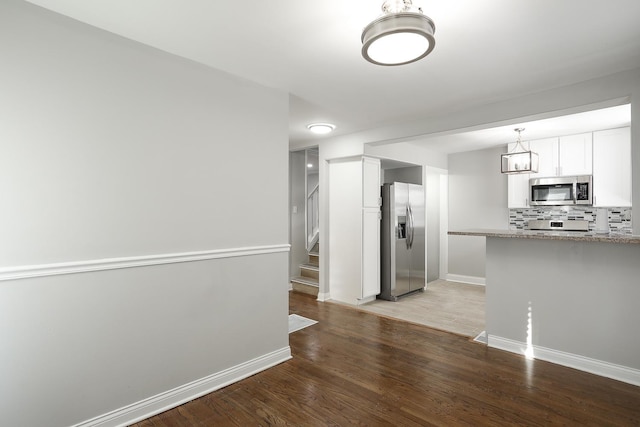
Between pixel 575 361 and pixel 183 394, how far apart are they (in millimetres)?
3171

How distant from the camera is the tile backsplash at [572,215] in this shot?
4.52m

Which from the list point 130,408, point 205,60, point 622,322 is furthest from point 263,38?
point 622,322

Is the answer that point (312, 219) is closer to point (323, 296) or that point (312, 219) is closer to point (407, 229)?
point (323, 296)

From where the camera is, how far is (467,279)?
6035 millimetres

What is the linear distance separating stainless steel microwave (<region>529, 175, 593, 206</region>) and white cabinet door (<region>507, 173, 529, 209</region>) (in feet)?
0.32

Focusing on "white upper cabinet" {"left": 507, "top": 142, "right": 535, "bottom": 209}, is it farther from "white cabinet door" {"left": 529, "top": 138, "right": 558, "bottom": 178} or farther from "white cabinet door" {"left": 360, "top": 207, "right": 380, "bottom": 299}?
"white cabinet door" {"left": 360, "top": 207, "right": 380, "bottom": 299}

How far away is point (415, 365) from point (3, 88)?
3.33 meters

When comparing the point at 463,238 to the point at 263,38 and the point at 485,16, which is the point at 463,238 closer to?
the point at 485,16

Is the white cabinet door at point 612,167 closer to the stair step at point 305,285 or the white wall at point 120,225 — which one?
the stair step at point 305,285

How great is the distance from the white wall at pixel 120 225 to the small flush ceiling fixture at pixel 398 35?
1329 mm

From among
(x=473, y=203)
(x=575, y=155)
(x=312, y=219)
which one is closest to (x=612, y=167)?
(x=575, y=155)

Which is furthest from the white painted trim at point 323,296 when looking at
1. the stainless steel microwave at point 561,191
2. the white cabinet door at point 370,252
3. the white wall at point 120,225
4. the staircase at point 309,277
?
the stainless steel microwave at point 561,191

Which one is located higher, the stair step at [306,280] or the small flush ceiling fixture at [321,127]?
the small flush ceiling fixture at [321,127]

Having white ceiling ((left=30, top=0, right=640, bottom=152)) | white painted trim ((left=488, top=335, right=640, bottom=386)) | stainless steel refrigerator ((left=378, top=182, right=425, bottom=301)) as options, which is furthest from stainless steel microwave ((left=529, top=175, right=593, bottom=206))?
white painted trim ((left=488, top=335, right=640, bottom=386))
